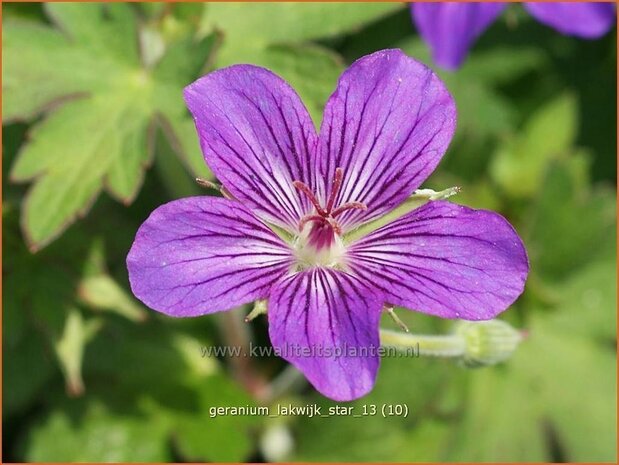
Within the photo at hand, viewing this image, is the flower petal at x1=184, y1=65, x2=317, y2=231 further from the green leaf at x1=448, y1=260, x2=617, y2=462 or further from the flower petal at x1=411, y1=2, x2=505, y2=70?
the green leaf at x1=448, y1=260, x2=617, y2=462

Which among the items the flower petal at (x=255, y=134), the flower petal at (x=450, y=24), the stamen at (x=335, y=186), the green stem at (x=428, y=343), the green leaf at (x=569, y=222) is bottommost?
the green stem at (x=428, y=343)

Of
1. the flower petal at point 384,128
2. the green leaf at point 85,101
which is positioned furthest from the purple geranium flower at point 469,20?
the flower petal at point 384,128

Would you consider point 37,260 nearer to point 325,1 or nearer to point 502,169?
point 325,1

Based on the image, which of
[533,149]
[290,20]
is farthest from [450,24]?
[533,149]

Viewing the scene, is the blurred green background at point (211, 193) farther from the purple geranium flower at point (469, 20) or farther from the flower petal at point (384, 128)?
the flower petal at point (384, 128)

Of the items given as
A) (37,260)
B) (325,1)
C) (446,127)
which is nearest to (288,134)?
(446,127)
